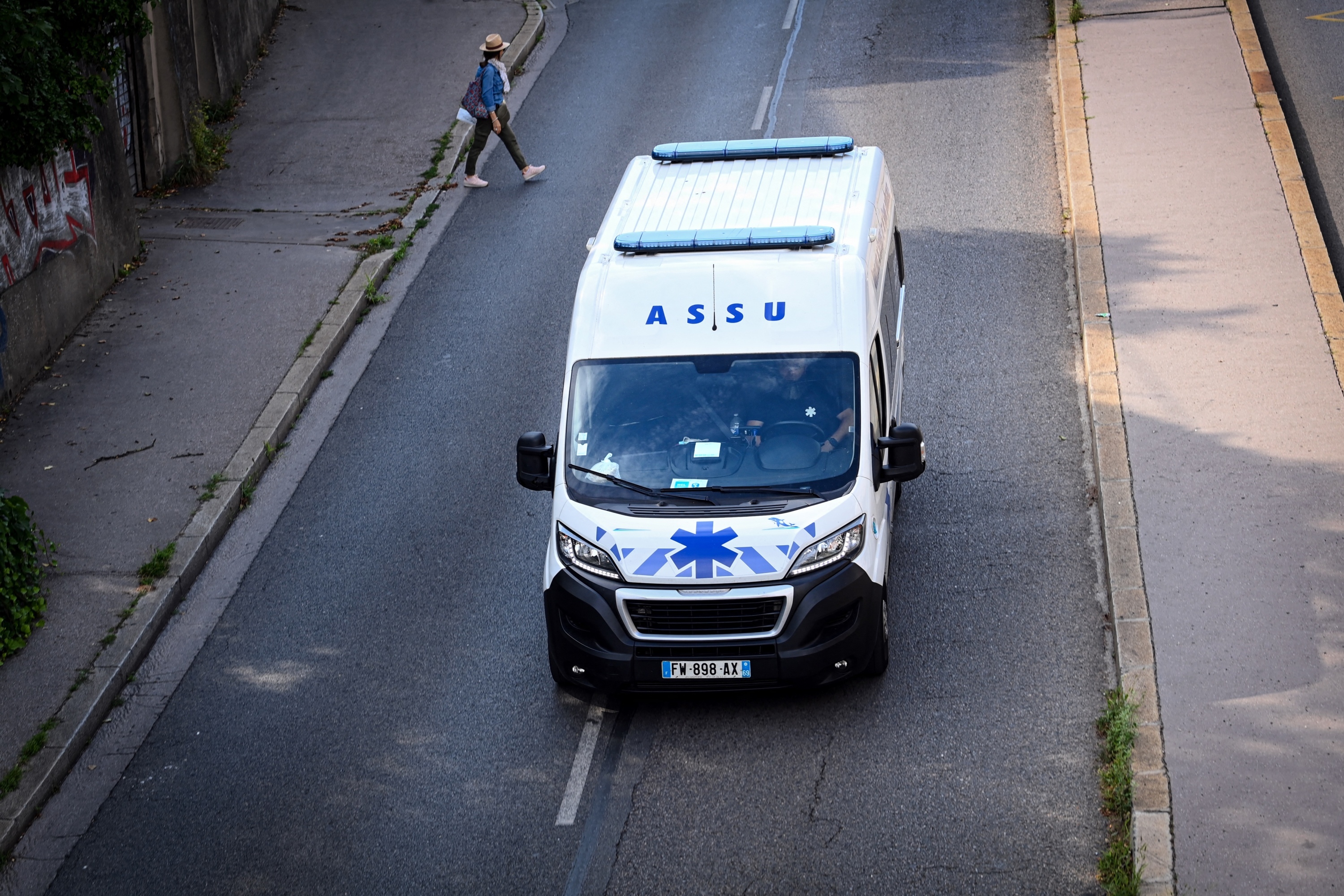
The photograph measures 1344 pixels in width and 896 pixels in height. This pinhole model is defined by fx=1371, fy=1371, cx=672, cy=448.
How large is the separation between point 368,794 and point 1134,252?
9293 mm

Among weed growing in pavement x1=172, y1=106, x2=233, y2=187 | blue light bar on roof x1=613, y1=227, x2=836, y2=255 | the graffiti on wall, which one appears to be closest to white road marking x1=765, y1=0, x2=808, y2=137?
weed growing in pavement x1=172, y1=106, x2=233, y2=187

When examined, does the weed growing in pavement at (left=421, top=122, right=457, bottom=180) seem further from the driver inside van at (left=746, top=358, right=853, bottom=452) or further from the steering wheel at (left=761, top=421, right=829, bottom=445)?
the steering wheel at (left=761, top=421, right=829, bottom=445)

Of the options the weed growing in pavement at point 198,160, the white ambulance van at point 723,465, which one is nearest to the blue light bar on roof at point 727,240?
the white ambulance van at point 723,465

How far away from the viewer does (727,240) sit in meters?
8.95

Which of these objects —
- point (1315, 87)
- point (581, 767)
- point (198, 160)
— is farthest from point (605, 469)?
point (1315, 87)

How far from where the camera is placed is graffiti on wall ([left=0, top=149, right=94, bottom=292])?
12586 millimetres

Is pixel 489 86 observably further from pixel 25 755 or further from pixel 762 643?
pixel 762 643

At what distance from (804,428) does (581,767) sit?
242 cm

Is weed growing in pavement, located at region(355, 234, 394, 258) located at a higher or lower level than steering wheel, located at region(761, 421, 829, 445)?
lower

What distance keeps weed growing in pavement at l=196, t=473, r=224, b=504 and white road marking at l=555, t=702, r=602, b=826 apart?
14.1 ft

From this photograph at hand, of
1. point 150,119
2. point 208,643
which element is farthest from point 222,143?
point 208,643

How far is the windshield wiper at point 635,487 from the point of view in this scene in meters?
8.05

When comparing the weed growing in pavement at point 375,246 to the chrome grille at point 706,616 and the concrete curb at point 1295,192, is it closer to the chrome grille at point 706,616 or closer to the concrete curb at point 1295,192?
the chrome grille at point 706,616

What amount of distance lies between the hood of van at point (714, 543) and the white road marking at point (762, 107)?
1057cm
